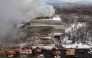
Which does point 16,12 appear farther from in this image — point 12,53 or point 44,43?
point 12,53

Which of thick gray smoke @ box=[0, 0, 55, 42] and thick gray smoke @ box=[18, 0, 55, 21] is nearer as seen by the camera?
thick gray smoke @ box=[0, 0, 55, 42]

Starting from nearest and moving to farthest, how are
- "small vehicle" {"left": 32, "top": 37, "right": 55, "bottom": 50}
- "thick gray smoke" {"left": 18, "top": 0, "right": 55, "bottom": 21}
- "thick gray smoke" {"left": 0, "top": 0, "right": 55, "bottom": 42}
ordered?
1. "thick gray smoke" {"left": 0, "top": 0, "right": 55, "bottom": 42}
2. "small vehicle" {"left": 32, "top": 37, "right": 55, "bottom": 50}
3. "thick gray smoke" {"left": 18, "top": 0, "right": 55, "bottom": 21}

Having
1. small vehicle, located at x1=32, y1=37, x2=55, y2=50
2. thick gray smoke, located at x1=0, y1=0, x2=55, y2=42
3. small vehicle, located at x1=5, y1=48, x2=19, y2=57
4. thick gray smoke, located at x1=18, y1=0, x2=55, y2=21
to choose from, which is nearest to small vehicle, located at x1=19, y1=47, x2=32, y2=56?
small vehicle, located at x1=5, y1=48, x2=19, y2=57

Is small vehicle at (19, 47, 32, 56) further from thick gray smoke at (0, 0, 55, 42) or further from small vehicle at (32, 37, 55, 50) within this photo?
thick gray smoke at (0, 0, 55, 42)

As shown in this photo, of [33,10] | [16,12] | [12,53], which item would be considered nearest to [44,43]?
[16,12]

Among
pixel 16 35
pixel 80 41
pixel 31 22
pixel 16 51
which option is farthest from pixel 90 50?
pixel 31 22

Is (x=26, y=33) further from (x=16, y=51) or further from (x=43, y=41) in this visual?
(x=16, y=51)

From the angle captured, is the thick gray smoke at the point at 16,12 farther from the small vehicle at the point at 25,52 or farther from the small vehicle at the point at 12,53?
the small vehicle at the point at 25,52

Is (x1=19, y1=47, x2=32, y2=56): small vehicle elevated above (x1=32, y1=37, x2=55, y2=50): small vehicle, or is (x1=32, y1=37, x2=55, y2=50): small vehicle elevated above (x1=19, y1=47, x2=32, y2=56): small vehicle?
(x1=19, y1=47, x2=32, y2=56): small vehicle

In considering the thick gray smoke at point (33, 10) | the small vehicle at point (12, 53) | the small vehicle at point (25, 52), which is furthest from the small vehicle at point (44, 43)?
the thick gray smoke at point (33, 10)
